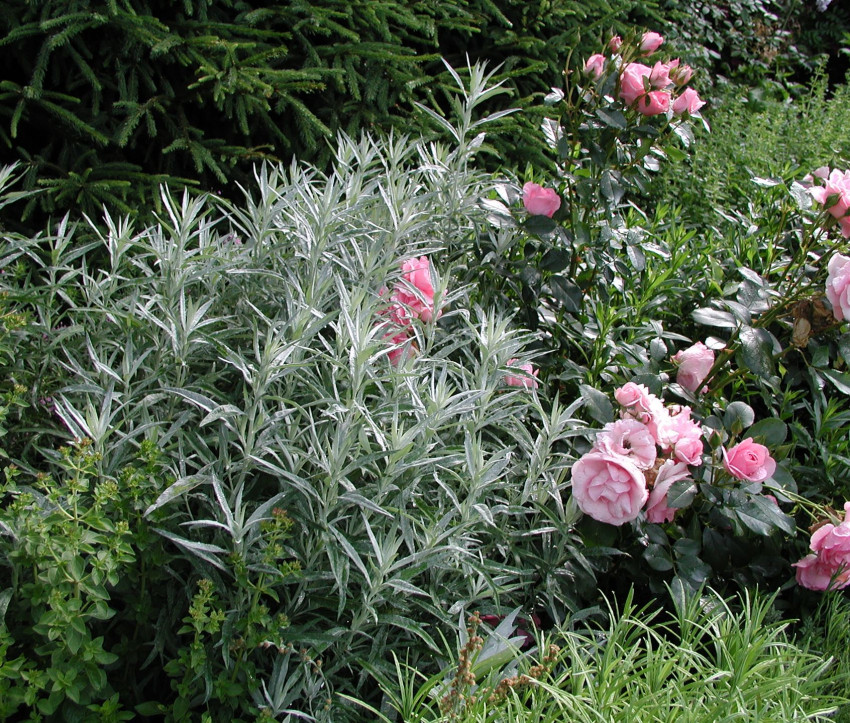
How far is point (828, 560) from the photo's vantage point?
2000 millimetres

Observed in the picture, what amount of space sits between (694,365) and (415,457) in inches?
39.6

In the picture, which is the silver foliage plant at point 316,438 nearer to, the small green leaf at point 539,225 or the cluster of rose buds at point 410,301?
the cluster of rose buds at point 410,301

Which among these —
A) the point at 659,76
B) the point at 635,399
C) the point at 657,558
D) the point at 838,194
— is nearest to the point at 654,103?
the point at 659,76

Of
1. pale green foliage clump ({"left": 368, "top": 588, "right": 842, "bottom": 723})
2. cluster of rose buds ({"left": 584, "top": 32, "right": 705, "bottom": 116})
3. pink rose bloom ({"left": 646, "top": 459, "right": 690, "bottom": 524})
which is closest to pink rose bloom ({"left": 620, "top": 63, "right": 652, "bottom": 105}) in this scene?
cluster of rose buds ({"left": 584, "top": 32, "right": 705, "bottom": 116})

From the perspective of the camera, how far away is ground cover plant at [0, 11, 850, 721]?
150cm

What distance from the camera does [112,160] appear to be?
10.1 ft

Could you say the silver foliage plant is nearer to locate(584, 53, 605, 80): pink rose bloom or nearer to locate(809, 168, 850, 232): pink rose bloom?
locate(584, 53, 605, 80): pink rose bloom

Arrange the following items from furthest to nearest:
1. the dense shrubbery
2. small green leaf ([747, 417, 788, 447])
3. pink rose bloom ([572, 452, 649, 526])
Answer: the dense shrubbery → small green leaf ([747, 417, 788, 447]) → pink rose bloom ([572, 452, 649, 526])

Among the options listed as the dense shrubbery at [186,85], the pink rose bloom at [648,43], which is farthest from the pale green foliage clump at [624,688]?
the dense shrubbery at [186,85]

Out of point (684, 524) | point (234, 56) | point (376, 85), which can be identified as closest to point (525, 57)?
point (376, 85)

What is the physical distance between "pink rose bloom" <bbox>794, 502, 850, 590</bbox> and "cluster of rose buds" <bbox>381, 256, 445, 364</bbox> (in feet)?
3.66

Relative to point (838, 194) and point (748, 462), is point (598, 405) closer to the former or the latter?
point (748, 462)

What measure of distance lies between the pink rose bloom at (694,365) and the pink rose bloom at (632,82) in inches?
29.6

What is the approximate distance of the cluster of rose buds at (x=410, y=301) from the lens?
2008mm
